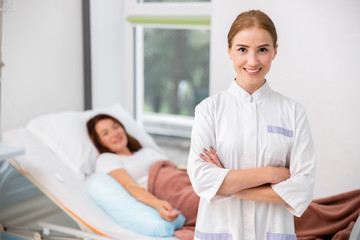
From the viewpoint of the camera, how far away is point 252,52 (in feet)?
3.93

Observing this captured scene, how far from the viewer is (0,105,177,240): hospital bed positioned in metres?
1.88

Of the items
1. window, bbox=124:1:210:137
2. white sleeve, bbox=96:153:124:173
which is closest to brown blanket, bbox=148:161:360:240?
white sleeve, bbox=96:153:124:173

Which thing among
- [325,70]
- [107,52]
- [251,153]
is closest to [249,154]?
[251,153]

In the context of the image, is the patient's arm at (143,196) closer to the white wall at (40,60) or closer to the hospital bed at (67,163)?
the hospital bed at (67,163)

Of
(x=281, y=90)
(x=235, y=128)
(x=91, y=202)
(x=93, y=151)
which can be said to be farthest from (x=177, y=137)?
(x=235, y=128)

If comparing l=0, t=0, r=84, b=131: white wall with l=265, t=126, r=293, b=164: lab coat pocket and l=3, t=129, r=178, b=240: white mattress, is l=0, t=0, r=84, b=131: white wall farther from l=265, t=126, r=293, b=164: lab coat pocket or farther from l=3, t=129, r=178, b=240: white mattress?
l=265, t=126, r=293, b=164: lab coat pocket

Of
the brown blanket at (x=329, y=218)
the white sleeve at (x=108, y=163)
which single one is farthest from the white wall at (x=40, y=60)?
the brown blanket at (x=329, y=218)

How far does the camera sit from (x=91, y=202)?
203 centimetres

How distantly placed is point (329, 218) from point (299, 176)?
2.10 ft

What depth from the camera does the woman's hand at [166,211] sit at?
1843 millimetres

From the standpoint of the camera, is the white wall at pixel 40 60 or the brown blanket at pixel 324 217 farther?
the white wall at pixel 40 60

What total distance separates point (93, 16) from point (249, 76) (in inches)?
66.7

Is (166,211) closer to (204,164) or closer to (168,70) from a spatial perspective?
(204,164)

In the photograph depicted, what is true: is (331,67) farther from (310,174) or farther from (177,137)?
(177,137)
